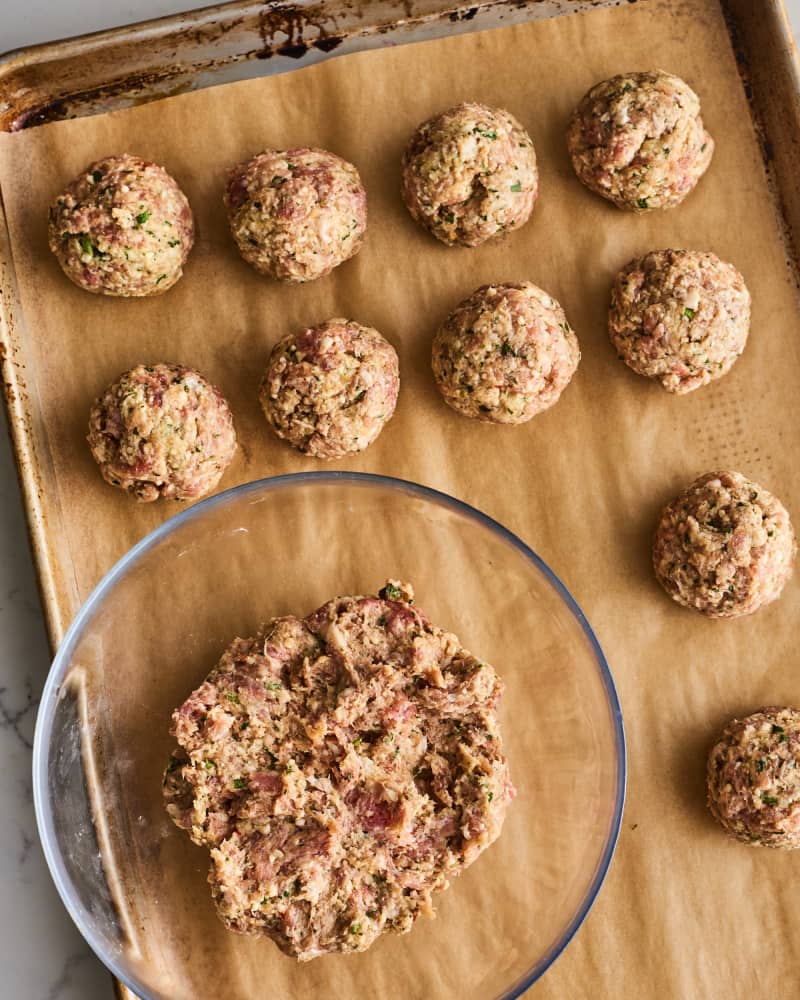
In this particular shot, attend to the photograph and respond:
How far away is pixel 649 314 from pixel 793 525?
2.28 ft

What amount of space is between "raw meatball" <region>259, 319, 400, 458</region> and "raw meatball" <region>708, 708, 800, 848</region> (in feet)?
4.04

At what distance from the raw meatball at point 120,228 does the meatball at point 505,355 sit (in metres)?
0.77

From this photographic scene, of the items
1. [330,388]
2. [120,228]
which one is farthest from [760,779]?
[120,228]

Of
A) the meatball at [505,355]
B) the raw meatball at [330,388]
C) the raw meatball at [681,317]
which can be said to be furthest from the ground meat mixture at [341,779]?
the raw meatball at [681,317]

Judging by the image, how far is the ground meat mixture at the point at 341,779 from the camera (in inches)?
94.1

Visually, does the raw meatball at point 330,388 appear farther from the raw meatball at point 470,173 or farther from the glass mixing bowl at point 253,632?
the raw meatball at point 470,173

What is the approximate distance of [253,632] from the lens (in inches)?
106

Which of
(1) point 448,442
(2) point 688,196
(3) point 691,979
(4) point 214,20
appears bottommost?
(3) point 691,979

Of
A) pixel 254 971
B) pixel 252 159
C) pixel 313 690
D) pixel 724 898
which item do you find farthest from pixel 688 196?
pixel 254 971

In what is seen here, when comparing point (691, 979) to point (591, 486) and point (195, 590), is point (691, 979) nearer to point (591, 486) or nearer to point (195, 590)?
point (591, 486)

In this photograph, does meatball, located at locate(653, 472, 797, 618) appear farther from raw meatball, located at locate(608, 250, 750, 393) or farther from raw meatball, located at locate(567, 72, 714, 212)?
raw meatball, located at locate(567, 72, 714, 212)

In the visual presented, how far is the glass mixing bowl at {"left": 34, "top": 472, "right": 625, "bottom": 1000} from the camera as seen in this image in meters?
2.49

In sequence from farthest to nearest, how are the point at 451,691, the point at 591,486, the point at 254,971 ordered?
the point at 591,486, the point at 254,971, the point at 451,691

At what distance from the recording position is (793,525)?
278 centimetres
